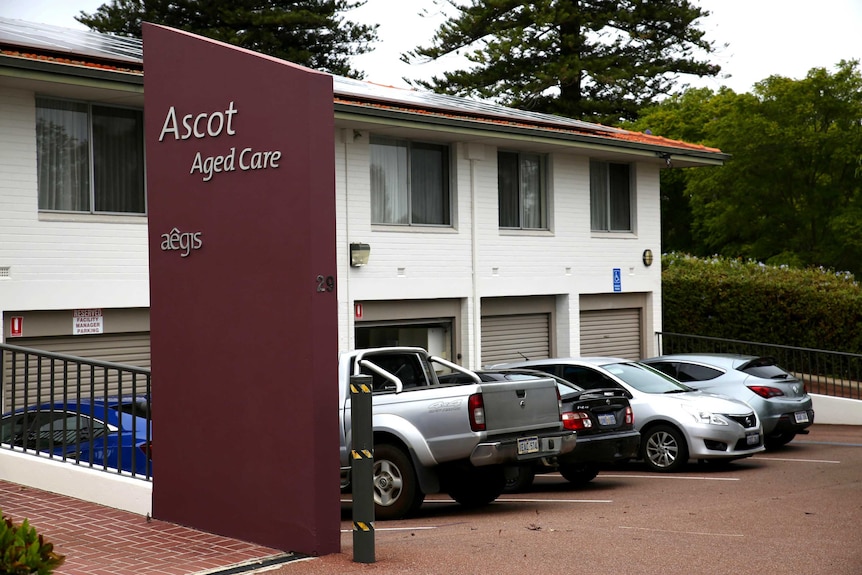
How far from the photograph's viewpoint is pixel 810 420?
714 inches

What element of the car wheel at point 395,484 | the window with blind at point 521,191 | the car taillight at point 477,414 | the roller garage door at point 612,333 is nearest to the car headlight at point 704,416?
the car taillight at point 477,414

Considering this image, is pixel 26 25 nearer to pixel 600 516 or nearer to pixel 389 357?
pixel 389 357

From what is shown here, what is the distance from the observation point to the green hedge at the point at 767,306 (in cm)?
2719

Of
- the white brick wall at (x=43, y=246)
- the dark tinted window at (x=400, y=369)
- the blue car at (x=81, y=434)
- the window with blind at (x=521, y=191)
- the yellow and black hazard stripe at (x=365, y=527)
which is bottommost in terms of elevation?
the yellow and black hazard stripe at (x=365, y=527)

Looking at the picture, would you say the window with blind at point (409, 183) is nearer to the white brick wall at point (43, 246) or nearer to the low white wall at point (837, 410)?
the white brick wall at point (43, 246)

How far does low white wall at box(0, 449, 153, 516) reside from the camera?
9695mm

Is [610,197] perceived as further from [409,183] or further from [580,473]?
[580,473]

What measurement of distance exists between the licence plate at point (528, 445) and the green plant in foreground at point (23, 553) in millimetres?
6587

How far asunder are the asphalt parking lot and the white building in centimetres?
261

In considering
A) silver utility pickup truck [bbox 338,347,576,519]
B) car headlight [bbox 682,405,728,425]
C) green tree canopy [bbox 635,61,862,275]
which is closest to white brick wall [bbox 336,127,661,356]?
car headlight [bbox 682,405,728,425]

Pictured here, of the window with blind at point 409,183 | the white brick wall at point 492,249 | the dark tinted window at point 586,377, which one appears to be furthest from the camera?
the window with blind at point 409,183

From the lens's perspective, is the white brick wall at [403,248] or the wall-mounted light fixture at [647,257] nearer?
the white brick wall at [403,248]

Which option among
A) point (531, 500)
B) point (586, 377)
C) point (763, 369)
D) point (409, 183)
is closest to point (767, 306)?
point (763, 369)

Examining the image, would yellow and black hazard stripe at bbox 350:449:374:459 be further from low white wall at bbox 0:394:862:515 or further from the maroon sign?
low white wall at bbox 0:394:862:515
